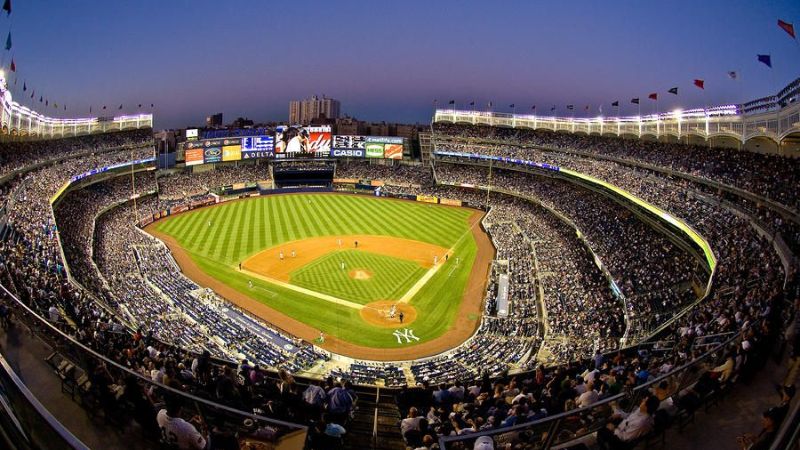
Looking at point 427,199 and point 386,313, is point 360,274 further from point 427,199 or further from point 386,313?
point 427,199

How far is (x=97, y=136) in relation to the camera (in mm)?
65875

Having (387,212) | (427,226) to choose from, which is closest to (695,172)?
(427,226)

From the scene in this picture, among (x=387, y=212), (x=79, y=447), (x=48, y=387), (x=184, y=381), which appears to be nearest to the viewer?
(x=79, y=447)

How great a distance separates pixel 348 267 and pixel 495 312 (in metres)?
14.8

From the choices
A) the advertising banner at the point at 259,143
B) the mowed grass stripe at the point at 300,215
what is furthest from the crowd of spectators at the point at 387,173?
the mowed grass stripe at the point at 300,215

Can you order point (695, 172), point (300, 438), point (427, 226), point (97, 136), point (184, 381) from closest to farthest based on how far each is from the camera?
1. point (300, 438)
2. point (184, 381)
3. point (695, 172)
4. point (427, 226)
5. point (97, 136)

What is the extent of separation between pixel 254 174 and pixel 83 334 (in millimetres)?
65969

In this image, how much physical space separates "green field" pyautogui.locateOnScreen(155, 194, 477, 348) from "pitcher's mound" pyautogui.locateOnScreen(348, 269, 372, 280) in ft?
2.21

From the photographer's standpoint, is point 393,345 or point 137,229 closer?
point 393,345

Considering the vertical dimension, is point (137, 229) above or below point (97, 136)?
below

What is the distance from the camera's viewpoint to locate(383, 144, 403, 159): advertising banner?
262 ft

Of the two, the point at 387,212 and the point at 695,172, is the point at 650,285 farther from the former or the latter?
the point at 387,212

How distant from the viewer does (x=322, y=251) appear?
44.1 m

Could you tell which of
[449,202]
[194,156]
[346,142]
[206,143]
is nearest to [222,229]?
[194,156]
